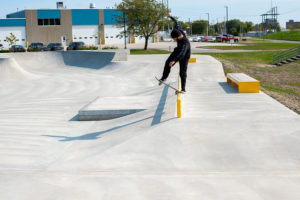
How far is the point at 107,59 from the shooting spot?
27172 millimetres

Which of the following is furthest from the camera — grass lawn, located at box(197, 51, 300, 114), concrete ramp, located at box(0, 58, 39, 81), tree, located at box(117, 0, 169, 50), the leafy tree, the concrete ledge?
the leafy tree

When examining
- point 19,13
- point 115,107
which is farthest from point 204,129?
point 19,13

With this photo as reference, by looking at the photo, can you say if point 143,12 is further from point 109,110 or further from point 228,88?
point 109,110

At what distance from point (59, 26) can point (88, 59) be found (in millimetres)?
44632

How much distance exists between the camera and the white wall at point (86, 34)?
72.1 meters

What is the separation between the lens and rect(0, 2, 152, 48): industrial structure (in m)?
67.8

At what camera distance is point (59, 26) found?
70.7 meters

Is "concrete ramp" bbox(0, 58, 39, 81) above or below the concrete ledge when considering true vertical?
above

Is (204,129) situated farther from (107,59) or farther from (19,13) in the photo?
(19,13)

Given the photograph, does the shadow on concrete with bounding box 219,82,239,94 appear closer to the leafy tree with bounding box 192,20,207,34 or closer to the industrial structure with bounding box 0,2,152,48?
the industrial structure with bounding box 0,2,152,48

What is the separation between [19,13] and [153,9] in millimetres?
42396

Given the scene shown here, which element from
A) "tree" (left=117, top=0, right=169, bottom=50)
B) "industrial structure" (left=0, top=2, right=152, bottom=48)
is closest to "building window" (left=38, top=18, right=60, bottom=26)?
"industrial structure" (left=0, top=2, right=152, bottom=48)

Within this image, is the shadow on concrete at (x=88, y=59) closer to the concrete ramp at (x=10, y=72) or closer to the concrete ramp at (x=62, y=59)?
the concrete ramp at (x=62, y=59)

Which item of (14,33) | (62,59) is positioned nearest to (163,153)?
(62,59)
